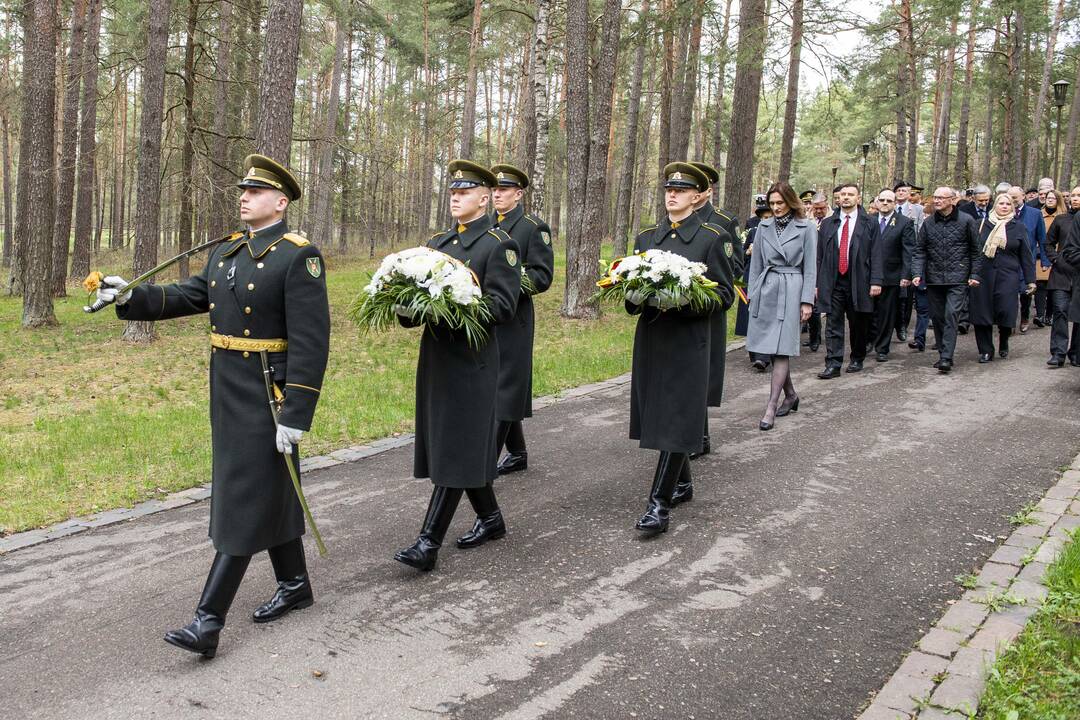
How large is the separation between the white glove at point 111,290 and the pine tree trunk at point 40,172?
42.0 feet

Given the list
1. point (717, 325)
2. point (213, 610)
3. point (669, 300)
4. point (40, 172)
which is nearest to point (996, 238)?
point (717, 325)

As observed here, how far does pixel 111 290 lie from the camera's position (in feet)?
12.5

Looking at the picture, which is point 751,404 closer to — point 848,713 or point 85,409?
point 848,713

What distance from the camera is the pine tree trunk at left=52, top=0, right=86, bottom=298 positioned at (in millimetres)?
18234

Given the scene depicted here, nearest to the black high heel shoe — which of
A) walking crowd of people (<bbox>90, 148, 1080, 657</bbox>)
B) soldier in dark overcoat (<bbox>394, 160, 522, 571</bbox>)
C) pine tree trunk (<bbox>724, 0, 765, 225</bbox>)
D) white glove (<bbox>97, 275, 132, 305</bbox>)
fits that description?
walking crowd of people (<bbox>90, 148, 1080, 657</bbox>)

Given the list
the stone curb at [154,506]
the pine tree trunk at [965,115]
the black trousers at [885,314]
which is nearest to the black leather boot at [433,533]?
the stone curb at [154,506]

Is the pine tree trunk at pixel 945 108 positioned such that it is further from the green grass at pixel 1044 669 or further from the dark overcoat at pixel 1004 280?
the green grass at pixel 1044 669

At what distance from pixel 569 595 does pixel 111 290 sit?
2625 mm

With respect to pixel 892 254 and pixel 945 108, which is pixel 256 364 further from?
pixel 945 108

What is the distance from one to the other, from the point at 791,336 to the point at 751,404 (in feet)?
3.68

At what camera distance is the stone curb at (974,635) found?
3.50 m

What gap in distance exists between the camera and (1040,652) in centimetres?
384

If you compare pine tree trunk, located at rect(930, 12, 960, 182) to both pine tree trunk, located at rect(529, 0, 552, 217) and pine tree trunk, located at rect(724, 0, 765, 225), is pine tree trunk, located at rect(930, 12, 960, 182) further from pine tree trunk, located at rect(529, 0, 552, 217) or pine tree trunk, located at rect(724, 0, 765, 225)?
pine tree trunk, located at rect(529, 0, 552, 217)

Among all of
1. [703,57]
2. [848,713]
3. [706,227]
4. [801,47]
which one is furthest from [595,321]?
[848,713]
